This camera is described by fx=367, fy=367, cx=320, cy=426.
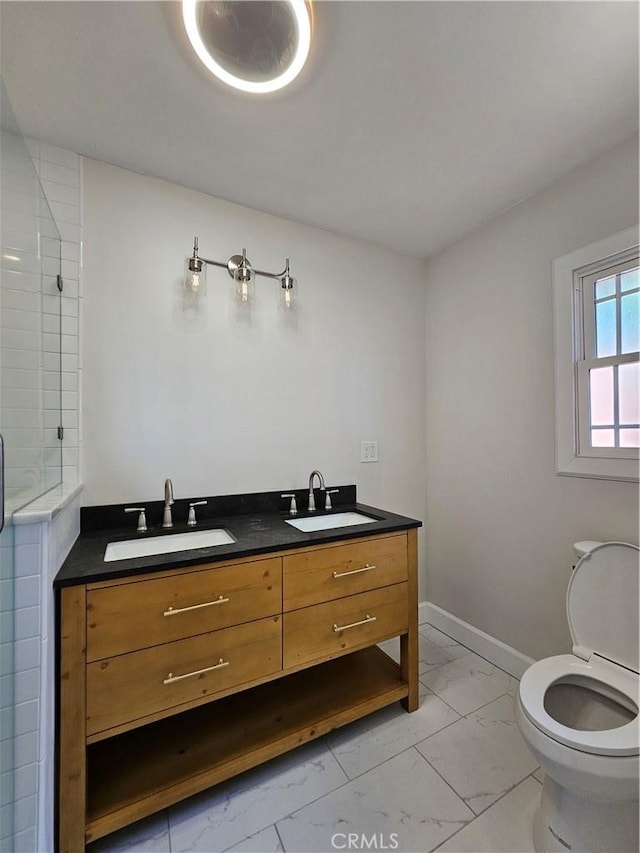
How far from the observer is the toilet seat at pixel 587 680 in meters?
0.95

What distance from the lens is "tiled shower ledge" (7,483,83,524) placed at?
952 millimetres

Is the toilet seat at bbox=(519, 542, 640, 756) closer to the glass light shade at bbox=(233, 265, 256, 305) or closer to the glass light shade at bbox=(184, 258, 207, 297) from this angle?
the glass light shade at bbox=(233, 265, 256, 305)

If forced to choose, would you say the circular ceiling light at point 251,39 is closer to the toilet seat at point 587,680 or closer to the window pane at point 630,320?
the window pane at point 630,320

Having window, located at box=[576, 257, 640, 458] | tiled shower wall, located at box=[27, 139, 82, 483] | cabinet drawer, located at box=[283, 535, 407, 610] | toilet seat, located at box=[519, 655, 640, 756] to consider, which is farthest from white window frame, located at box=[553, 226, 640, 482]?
tiled shower wall, located at box=[27, 139, 82, 483]

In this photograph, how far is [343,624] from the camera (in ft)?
4.90

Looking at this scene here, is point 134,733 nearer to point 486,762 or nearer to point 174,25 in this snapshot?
point 486,762

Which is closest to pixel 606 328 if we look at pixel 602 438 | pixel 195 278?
pixel 602 438

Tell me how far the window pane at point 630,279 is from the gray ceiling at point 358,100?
53 cm

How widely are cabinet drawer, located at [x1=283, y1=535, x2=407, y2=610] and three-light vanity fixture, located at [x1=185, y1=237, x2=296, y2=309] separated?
4.20 feet

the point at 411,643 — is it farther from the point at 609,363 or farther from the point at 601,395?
the point at 609,363

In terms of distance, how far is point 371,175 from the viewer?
168 cm

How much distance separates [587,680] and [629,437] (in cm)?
93

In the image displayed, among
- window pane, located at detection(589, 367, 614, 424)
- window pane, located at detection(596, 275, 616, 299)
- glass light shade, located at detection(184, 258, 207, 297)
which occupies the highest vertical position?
glass light shade, located at detection(184, 258, 207, 297)

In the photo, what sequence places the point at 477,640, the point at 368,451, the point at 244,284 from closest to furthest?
the point at 244,284, the point at 477,640, the point at 368,451
